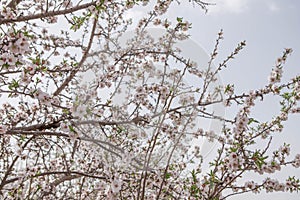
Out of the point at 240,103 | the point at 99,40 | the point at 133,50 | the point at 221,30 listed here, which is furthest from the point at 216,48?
the point at 99,40

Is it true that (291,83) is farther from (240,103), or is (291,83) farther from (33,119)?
(33,119)

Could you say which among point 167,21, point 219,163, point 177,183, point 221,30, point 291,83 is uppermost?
point 167,21

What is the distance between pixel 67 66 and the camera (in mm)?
4078

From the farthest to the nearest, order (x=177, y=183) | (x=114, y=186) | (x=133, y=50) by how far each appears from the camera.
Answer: (x=133, y=50) → (x=177, y=183) → (x=114, y=186)

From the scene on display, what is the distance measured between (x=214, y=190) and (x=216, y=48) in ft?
6.34

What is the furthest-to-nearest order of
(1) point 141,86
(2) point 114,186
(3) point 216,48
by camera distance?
(1) point 141,86
(3) point 216,48
(2) point 114,186

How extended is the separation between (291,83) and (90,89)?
2461 mm

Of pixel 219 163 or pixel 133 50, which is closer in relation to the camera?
pixel 219 163

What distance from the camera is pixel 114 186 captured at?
7.86 feet

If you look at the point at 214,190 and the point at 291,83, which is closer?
the point at 214,190

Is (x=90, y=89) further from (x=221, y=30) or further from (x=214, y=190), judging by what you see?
(x=214, y=190)

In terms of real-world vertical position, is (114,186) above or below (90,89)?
below

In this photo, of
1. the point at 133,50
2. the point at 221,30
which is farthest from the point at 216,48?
the point at 133,50

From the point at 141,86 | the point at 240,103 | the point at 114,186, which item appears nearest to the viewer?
the point at 114,186
